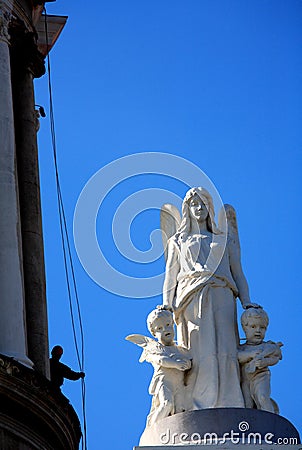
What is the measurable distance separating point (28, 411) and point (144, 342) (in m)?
5.01

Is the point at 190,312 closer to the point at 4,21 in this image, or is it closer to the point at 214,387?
the point at 214,387

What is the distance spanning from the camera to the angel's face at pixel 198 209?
1869 inches

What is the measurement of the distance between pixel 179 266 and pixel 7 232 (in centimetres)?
476

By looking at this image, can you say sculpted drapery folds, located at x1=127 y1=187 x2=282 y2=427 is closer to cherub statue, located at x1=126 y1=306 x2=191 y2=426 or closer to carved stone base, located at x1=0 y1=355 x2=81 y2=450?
cherub statue, located at x1=126 y1=306 x2=191 y2=426

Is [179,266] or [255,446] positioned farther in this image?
[179,266]

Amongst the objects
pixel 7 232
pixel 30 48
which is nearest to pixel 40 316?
pixel 7 232

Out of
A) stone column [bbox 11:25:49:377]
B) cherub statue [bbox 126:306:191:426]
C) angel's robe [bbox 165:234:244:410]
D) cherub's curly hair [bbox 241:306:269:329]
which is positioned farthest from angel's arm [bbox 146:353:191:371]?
stone column [bbox 11:25:49:377]

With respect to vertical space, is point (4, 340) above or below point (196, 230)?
below

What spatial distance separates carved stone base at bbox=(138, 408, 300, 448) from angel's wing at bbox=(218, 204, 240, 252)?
4.05 m

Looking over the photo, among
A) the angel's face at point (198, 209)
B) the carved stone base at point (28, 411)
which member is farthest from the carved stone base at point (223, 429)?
the angel's face at point (198, 209)

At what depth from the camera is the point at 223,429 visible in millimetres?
44312

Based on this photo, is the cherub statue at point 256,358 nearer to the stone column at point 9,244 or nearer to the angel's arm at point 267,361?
the angel's arm at point 267,361

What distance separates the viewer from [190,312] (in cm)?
4659

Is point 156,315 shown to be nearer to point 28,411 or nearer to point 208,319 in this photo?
point 208,319
